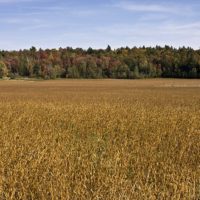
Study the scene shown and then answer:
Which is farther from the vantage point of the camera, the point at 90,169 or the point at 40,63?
the point at 40,63

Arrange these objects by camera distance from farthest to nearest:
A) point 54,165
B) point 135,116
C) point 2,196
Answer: point 135,116, point 54,165, point 2,196

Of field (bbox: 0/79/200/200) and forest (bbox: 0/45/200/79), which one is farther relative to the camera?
forest (bbox: 0/45/200/79)

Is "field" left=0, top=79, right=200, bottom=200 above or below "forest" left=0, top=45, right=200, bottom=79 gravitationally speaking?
below

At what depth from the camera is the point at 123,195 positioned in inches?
194

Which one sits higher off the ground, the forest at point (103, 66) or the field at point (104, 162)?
the forest at point (103, 66)

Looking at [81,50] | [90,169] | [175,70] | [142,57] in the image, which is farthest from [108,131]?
[81,50]

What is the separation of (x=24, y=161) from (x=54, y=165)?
0.61 metres

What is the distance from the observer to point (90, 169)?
6.64 meters

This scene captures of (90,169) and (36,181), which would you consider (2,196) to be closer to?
(36,181)

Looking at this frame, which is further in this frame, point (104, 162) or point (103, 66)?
point (103, 66)

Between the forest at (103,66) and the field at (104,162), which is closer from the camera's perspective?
the field at (104,162)

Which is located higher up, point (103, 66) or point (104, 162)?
point (103, 66)

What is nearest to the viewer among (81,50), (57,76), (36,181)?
(36,181)

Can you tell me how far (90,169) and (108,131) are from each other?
5381mm
